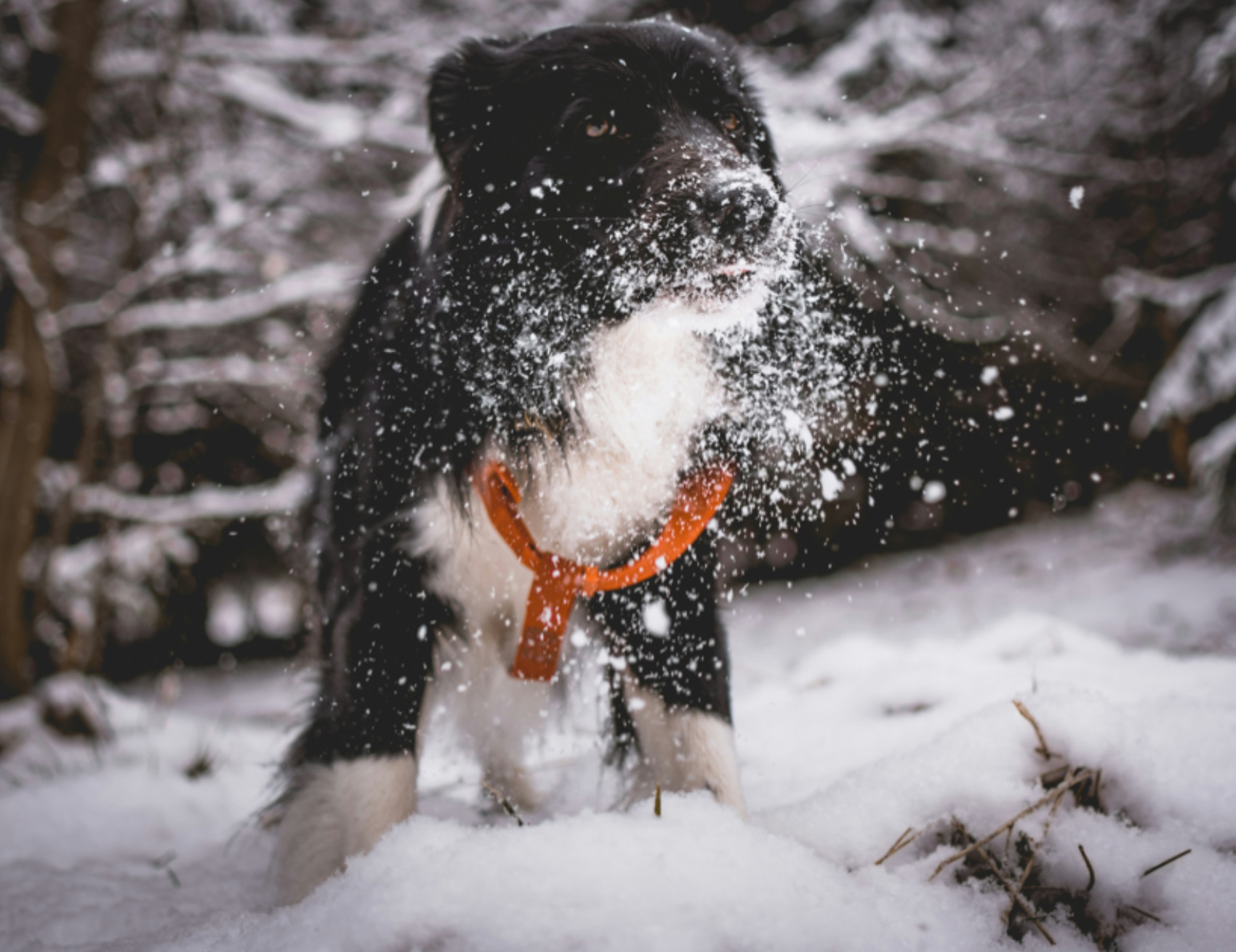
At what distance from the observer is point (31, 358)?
142 inches

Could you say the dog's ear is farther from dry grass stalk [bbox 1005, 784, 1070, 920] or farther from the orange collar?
dry grass stalk [bbox 1005, 784, 1070, 920]

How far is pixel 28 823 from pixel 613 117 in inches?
106

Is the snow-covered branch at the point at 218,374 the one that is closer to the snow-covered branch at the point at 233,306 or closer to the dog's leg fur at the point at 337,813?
the snow-covered branch at the point at 233,306

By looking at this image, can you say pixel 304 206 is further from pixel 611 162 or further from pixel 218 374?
pixel 611 162

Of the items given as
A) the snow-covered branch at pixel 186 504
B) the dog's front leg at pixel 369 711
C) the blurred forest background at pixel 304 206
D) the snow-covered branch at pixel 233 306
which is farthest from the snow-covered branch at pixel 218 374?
the dog's front leg at pixel 369 711

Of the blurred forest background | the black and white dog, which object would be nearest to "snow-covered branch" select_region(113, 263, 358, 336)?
the blurred forest background

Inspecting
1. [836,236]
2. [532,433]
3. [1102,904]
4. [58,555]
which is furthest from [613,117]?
[58,555]

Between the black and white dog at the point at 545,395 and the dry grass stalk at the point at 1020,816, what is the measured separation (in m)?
0.45

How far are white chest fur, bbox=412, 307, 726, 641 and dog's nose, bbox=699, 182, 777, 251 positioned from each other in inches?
11.1

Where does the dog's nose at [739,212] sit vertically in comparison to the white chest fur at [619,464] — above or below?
above

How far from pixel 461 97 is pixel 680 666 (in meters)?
1.49

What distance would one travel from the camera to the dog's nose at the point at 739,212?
4.33 feet

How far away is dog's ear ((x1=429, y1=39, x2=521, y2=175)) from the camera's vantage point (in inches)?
67.8

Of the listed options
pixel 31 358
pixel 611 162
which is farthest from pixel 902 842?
pixel 31 358
